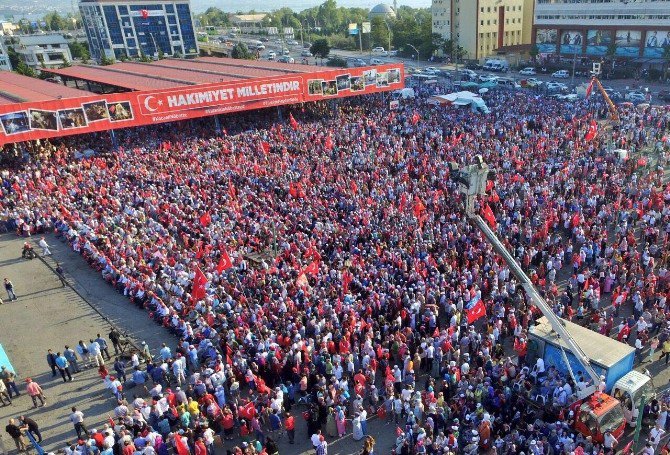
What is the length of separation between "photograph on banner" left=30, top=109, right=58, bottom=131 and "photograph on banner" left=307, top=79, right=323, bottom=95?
1595 centimetres

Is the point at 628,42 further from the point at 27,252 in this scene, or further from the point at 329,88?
the point at 27,252

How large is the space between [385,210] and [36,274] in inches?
517

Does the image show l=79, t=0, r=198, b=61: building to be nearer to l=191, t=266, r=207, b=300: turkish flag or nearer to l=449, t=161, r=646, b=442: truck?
l=191, t=266, r=207, b=300: turkish flag

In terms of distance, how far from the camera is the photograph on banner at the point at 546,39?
2518 inches

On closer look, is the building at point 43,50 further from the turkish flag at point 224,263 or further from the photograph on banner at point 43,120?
the turkish flag at point 224,263

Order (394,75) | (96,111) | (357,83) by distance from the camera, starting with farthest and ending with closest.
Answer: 1. (394,75)
2. (357,83)
3. (96,111)

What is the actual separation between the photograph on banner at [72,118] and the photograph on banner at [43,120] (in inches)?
13.5

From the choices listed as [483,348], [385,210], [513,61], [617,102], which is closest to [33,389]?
[483,348]

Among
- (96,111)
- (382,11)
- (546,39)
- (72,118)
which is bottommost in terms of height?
(546,39)

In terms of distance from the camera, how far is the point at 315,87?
36.7 metres

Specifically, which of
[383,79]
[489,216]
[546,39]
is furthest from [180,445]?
[546,39]

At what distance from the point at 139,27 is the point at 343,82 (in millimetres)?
66915

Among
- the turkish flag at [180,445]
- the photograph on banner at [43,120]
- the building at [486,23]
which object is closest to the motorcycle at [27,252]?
the photograph on banner at [43,120]

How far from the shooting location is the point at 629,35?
56094 millimetres
